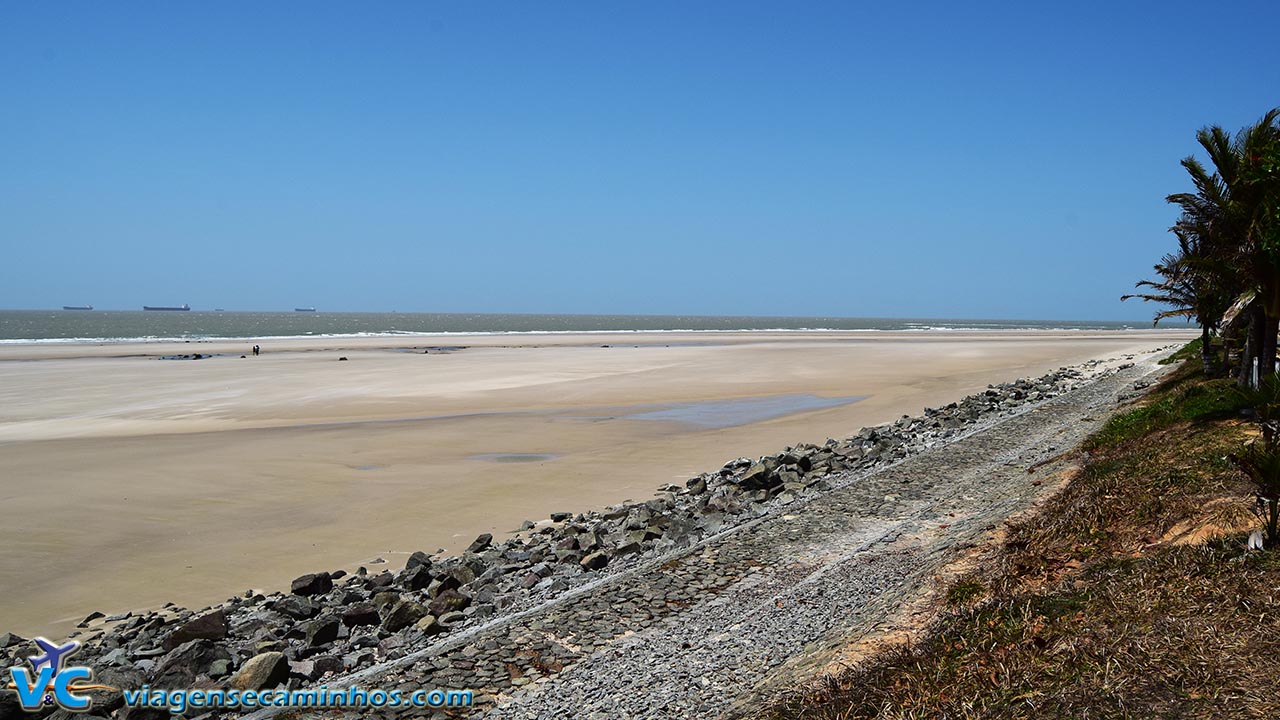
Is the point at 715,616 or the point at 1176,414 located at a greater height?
the point at 1176,414

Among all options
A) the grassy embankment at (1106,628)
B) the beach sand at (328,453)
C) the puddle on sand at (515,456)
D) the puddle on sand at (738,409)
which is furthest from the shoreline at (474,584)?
the puddle on sand at (738,409)

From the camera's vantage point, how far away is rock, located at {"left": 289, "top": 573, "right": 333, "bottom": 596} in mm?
9594

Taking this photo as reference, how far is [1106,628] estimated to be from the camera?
5027 mm

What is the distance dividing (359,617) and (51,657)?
9.10 feet

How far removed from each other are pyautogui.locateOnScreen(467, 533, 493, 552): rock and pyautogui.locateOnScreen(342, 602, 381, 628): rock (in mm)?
2906

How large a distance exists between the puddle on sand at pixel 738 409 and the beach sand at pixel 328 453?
127 mm

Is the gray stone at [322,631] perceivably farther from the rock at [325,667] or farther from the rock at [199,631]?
the rock at [199,631]

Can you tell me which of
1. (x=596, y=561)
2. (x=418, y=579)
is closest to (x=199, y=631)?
(x=418, y=579)

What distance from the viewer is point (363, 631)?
825 centimetres

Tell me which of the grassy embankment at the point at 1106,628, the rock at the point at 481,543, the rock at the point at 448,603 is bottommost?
the rock at the point at 481,543

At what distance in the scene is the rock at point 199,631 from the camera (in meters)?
7.81

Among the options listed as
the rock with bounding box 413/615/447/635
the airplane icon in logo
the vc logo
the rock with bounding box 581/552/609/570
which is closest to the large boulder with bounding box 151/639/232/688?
the vc logo

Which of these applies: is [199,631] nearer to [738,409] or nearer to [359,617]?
[359,617]

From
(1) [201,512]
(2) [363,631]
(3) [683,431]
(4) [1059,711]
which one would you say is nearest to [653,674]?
(4) [1059,711]
